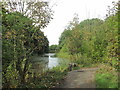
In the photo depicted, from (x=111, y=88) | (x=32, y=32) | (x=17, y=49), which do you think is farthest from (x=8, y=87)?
(x=111, y=88)

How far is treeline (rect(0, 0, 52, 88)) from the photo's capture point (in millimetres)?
4715

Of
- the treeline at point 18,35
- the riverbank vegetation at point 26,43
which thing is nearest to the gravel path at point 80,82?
the riverbank vegetation at point 26,43

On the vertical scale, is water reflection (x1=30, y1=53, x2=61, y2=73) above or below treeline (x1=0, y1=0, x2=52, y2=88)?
below

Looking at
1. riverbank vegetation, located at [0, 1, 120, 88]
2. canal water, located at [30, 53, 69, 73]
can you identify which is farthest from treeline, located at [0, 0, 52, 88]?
canal water, located at [30, 53, 69, 73]

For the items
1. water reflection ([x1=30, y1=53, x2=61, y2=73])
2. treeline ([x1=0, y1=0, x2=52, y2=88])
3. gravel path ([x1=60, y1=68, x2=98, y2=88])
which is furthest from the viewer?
water reflection ([x1=30, y1=53, x2=61, y2=73])

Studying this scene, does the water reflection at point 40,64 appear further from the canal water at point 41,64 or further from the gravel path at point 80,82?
the gravel path at point 80,82

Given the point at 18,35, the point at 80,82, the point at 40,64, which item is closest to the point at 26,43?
the point at 18,35

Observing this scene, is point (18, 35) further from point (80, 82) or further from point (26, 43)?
point (80, 82)

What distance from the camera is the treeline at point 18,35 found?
4.71 metres

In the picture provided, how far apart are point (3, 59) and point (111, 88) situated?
11.4 feet

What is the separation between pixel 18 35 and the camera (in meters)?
5.27

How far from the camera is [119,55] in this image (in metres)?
4.97

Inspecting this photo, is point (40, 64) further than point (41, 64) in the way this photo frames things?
No

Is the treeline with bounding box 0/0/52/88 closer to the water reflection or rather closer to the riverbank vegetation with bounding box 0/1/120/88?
the riverbank vegetation with bounding box 0/1/120/88
